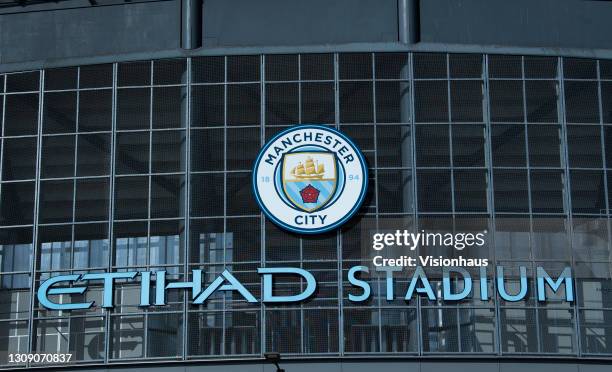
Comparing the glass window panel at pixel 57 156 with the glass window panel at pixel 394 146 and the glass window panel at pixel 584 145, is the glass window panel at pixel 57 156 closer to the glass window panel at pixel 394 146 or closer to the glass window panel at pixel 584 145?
the glass window panel at pixel 394 146

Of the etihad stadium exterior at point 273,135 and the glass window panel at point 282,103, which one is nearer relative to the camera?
the etihad stadium exterior at point 273,135

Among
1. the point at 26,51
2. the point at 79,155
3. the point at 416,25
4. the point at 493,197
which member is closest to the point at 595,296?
the point at 493,197

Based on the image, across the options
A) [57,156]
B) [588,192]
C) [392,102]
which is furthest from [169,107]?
[588,192]

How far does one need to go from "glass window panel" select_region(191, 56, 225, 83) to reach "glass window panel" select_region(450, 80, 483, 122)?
826 cm

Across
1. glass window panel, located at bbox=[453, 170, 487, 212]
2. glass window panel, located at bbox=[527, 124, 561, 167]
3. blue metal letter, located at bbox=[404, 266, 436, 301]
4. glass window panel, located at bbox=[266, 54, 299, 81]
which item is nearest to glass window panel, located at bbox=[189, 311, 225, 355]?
blue metal letter, located at bbox=[404, 266, 436, 301]

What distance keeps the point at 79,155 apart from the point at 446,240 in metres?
13.3

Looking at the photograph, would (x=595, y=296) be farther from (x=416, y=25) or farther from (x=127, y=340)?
(x=127, y=340)

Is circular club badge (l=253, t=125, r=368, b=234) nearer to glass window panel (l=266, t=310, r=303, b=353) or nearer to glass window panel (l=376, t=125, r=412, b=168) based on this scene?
glass window panel (l=376, t=125, r=412, b=168)

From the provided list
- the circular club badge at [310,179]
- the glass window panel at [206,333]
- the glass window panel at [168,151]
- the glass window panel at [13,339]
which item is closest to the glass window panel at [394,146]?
the circular club badge at [310,179]

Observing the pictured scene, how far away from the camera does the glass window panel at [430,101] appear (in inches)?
1688

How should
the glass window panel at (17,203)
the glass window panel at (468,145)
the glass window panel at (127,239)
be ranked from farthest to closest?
the glass window panel at (17,203) < the glass window panel at (127,239) < the glass window panel at (468,145)

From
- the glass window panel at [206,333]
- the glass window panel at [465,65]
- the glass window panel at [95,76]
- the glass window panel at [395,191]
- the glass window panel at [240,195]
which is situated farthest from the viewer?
the glass window panel at [95,76]

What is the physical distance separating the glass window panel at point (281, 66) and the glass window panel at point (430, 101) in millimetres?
4399

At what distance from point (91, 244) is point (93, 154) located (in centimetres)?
332
